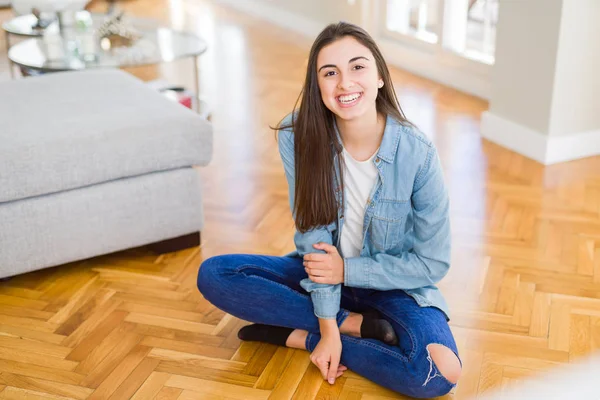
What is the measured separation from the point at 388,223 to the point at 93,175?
964 millimetres

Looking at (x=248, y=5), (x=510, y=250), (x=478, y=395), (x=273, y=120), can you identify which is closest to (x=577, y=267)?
(x=510, y=250)

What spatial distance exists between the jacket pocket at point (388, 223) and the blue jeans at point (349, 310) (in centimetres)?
13

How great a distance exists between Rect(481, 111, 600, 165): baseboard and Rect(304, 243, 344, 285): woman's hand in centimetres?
170

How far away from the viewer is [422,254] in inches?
79.1

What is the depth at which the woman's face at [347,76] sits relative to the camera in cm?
187

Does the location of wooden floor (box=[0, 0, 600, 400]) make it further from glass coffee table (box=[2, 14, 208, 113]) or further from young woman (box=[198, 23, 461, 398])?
glass coffee table (box=[2, 14, 208, 113])

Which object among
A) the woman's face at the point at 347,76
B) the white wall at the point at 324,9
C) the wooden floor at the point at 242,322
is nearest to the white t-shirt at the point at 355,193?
the woman's face at the point at 347,76

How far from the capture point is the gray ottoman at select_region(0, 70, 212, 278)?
A: 242 cm

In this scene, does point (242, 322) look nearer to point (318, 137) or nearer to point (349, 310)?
point (349, 310)

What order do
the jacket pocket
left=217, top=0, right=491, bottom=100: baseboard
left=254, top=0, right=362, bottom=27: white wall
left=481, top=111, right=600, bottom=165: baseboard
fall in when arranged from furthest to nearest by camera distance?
1. left=254, top=0, right=362, bottom=27: white wall
2. left=217, top=0, right=491, bottom=100: baseboard
3. left=481, top=111, right=600, bottom=165: baseboard
4. the jacket pocket

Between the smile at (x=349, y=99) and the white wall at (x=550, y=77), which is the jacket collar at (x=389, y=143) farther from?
the white wall at (x=550, y=77)

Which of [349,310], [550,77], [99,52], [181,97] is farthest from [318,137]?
[99,52]

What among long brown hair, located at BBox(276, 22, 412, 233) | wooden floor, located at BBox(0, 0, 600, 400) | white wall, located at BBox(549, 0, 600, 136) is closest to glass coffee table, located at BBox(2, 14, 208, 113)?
wooden floor, located at BBox(0, 0, 600, 400)

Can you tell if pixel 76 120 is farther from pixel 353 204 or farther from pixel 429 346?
pixel 429 346
